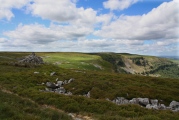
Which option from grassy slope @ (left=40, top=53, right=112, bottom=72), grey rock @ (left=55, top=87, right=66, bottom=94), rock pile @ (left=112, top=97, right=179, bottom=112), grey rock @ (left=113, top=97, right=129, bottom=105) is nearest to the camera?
rock pile @ (left=112, top=97, right=179, bottom=112)

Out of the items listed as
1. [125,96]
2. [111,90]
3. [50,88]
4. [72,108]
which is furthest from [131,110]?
[50,88]

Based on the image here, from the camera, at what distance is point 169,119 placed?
61.3 feet

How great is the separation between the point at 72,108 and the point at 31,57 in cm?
6221

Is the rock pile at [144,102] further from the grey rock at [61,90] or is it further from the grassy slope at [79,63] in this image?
the grassy slope at [79,63]

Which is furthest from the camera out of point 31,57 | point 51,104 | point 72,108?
point 31,57

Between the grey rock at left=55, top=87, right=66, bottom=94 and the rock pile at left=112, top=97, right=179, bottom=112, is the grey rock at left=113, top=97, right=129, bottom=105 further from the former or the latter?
the grey rock at left=55, top=87, right=66, bottom=94

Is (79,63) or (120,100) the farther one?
(79,63)

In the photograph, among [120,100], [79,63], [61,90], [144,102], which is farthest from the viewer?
[79,63]

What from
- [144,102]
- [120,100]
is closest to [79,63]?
[120,100]

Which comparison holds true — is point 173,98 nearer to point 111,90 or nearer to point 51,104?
point 111,90

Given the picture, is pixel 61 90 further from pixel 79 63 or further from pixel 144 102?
pixel 79 63

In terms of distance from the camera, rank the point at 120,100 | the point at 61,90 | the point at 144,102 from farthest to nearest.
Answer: the point at 61,90 < the point at 120,100 < the point at 144,102

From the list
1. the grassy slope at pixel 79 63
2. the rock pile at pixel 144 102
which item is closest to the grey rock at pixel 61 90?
the rock pile at pixel 144 102

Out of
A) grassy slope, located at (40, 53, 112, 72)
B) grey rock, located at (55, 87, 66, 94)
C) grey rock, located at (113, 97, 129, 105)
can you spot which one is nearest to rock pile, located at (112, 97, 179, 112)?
grey rock, located at (113, 97, 129, 105)
